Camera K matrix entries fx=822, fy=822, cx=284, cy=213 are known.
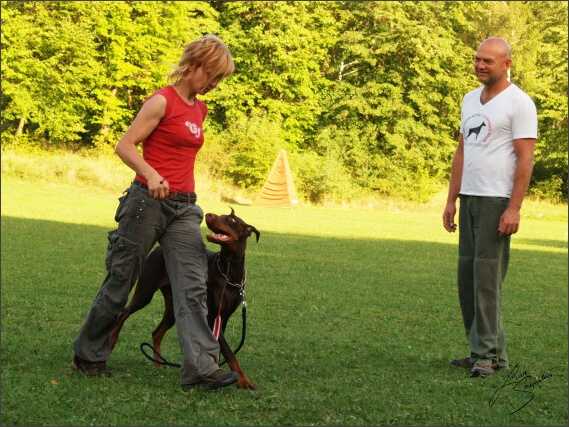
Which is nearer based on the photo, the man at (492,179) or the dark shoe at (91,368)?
the dark shoe at (91,368)

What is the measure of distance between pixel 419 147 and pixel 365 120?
10.6 ft

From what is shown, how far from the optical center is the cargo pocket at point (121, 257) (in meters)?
5.04

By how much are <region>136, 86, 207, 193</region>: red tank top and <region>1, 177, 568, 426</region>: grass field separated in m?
1.34

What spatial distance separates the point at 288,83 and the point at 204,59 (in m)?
40.0

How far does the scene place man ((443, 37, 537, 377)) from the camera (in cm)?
586

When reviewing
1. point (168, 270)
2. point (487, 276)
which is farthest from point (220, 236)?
point (487, 276)

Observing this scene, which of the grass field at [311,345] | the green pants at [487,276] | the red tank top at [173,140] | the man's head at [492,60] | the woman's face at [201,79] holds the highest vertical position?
the man's head at [492,60]

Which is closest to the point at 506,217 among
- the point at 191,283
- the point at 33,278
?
the point at 191,283

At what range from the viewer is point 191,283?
5.11 metres

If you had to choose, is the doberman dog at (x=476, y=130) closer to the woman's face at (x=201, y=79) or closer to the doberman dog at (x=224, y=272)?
the doberman dog at (x=224, y=272)

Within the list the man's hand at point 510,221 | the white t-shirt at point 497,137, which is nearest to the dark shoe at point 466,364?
the man's hand at point 510,221

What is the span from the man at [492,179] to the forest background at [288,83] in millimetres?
31366

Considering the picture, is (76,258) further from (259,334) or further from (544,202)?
(544,202)

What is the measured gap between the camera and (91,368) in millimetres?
5277
